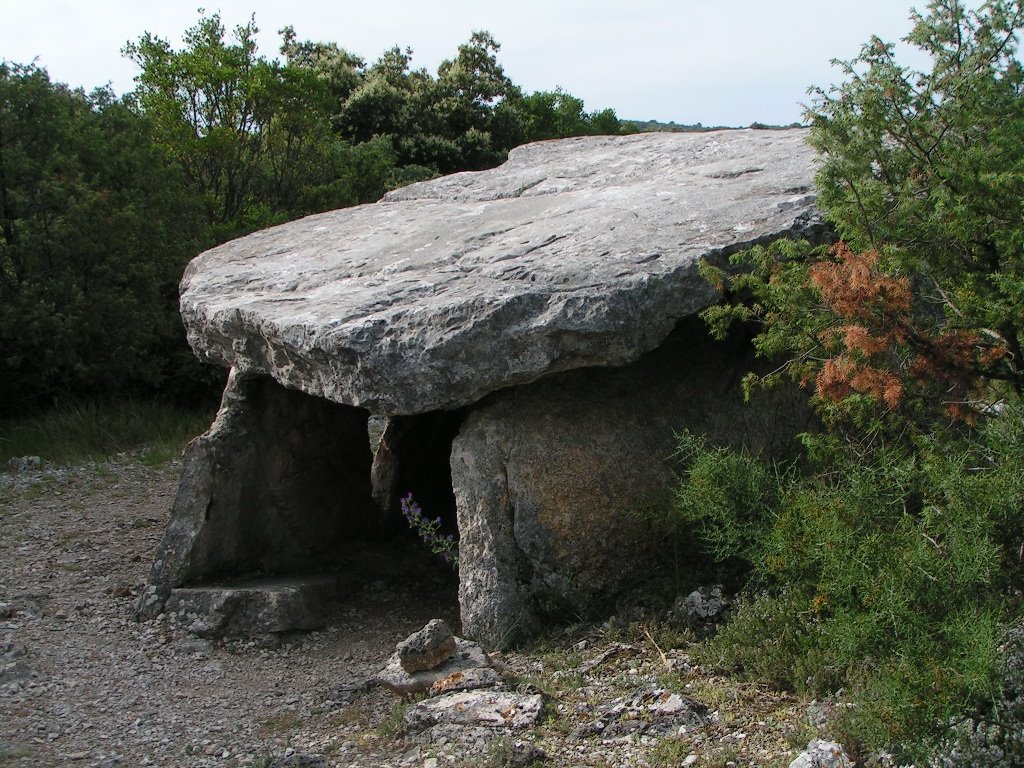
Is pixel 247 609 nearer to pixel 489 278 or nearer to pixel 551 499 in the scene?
pixel 551 499

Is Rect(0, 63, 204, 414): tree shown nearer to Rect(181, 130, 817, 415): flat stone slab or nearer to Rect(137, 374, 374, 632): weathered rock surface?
Rect(181, 130, 817, 415): flat stone slab

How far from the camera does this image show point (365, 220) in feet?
24.7

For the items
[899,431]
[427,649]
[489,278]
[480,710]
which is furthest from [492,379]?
[899,431]

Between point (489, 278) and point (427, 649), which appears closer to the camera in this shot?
point (427, 649)

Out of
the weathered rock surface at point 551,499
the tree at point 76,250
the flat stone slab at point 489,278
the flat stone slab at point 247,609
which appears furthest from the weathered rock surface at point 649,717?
the tree at point 76,250

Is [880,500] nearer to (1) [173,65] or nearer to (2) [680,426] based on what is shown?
(2) [680,426]

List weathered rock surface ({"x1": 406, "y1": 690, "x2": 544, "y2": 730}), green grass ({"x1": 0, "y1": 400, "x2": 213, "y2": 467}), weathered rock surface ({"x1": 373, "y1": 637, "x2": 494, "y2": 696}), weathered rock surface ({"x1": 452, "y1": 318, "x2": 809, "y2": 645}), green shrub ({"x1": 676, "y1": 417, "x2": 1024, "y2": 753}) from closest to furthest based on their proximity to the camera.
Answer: green shrub ({"x1": 676, "y1": 417, "x2": 1024, "y2": 753}) → weathered rock surface ({"x1": 406, "y1": 690, "x2": 544, "y2": 730}) → weathered rock surface ({"x1": 373, "y1": 637, "x2": 494, "y2": 696}) → weathered rock surface ({"x1": 452, "y1": 318, "x2": 809, "y2": 645}) → green grass ({"x1": 0, "y1": 400, "x2": 213, "y2": 467})

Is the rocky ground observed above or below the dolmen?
below

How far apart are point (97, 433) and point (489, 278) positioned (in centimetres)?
542

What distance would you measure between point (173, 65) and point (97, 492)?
20.3ft

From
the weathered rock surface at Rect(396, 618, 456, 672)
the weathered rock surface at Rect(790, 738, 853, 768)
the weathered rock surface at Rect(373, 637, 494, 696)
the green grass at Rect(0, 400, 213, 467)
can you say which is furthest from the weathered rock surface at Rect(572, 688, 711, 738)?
the green grass at Rect(0, 400, 213, 467)

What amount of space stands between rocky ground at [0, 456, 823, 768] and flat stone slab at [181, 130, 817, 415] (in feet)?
4.29

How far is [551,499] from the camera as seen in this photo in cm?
544

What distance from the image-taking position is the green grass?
9.34m
